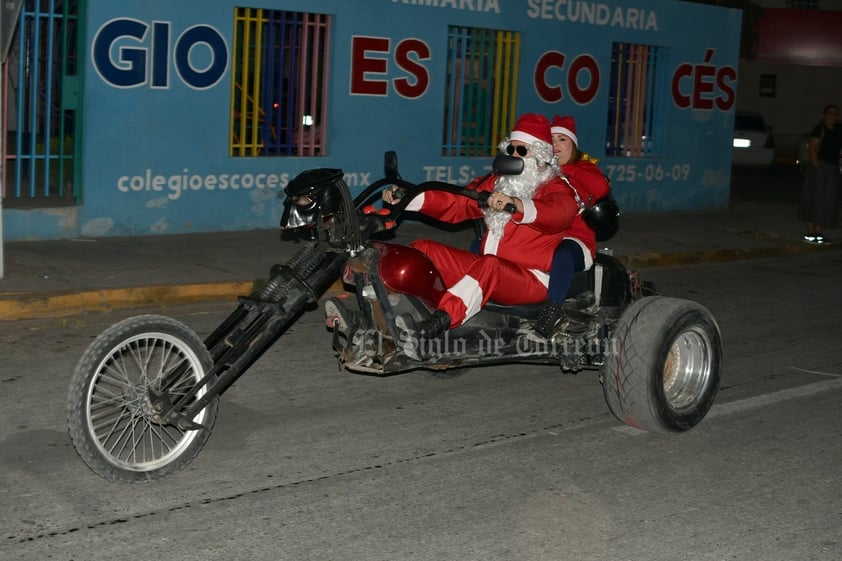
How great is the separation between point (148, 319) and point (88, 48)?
24.4 feet

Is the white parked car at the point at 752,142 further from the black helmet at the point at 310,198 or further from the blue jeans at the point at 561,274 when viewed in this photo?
the black helmet at the point at 310,198

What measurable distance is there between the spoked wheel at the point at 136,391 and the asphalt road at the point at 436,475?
13 cm

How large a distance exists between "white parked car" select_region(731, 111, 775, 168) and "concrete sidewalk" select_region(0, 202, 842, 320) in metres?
13.7

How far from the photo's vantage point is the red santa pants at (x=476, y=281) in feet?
19.7

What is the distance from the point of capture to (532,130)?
657 cm

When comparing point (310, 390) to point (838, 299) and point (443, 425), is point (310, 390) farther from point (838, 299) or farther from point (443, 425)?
point (838, 299)

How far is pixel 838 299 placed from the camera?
11.6 m

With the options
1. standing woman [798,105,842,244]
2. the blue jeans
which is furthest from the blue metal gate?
standing woman [798,105,842,244]

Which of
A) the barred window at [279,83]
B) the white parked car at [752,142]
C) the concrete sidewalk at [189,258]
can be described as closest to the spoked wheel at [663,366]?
the concrete sidewalk at [189,258]

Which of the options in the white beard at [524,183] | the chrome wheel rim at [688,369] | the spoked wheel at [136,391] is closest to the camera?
the spoked wheel at [136,391]

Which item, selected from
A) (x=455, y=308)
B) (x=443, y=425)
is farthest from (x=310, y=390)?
(x=455, y=308)

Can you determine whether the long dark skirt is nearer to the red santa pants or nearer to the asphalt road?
the asphalt road

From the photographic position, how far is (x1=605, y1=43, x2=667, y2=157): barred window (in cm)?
1728

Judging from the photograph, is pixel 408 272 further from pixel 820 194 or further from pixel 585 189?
pixel 820 194
